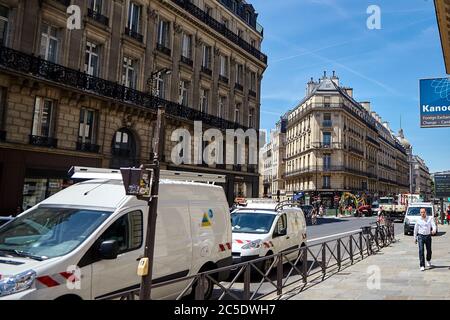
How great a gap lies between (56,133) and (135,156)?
17.7 feet

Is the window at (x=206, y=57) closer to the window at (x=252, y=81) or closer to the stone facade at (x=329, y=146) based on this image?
the window at (x=252, y=81)

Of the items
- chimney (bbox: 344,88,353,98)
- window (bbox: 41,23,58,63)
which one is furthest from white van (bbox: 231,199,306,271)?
chimney (bbox: 344,88,353,98)

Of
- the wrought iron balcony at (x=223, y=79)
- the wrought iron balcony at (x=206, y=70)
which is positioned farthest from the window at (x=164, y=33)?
the wrought iron balcony at (x=223, y=79)

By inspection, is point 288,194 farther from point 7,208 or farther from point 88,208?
point 88,208

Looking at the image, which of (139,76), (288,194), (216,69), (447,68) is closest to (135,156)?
(139,76)

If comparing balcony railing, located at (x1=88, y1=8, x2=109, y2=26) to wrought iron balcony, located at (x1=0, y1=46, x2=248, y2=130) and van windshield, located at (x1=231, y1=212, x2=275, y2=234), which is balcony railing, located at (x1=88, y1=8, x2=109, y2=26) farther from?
van windshield, located at (x1=231, y1=212, x2=275, y2=234)

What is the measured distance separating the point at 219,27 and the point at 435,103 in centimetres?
2100

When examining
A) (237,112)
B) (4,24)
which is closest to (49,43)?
(4,24)

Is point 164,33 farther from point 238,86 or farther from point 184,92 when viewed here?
point 238,86

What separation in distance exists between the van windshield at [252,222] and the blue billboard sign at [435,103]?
552 cm

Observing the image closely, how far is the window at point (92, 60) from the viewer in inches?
806

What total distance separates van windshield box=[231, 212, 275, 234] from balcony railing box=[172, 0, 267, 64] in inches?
728
